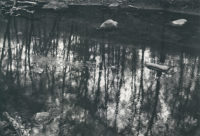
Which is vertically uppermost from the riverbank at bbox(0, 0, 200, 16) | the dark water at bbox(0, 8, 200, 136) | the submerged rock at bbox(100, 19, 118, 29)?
the riverbank at bbox(0, 0, 200, 16)

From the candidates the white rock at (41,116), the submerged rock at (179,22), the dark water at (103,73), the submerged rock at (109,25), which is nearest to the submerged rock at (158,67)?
the dark water at (103,73)

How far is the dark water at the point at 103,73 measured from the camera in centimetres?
1126

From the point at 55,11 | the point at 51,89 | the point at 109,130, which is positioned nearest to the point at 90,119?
the point at 109,130

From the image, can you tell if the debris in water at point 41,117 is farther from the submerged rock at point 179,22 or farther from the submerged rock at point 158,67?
the submerged rock at point 179,22

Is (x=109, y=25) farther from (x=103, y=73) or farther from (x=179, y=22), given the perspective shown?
(x=103, y=73)

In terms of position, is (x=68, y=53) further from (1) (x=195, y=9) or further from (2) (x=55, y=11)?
(1) (x=195, y=9)

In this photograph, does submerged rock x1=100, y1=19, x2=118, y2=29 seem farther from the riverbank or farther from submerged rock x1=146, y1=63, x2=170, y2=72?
submerged rock x1=146, y1=63, x2=170, y2=72

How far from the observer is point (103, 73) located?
45.4 feet

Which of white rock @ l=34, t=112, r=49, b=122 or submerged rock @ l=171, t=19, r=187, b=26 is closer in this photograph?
white rock @ l=34, t=112, r=49, b=122

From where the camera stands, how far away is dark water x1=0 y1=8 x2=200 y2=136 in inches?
443

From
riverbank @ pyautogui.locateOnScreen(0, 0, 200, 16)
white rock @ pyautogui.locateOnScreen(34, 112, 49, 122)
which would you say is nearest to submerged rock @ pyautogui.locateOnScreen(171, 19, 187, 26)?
riverbank @ pyautogui.locateOnScreen(0, 0, 200, 16)

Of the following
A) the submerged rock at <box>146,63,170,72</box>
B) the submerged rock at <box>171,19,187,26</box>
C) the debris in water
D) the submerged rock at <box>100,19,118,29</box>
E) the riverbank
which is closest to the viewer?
the debris in water

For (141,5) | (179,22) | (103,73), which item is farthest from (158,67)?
(141,5)

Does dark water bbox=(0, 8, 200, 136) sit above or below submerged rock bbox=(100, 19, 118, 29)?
below
